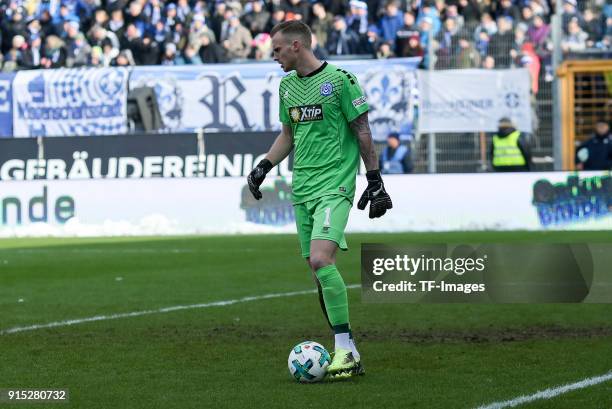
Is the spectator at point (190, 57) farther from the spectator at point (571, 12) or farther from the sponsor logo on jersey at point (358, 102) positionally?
the sponsor logo on jersey at point (358, 102)

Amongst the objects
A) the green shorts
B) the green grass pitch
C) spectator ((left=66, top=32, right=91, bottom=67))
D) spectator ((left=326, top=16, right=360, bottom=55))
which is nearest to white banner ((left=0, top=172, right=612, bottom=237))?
spectator ((left=326, top=16, right=360, bottom=55))

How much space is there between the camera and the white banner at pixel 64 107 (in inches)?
983

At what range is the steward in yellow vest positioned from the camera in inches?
907

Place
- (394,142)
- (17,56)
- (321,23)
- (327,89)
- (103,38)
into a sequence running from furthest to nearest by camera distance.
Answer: (17,56) < (103,38) < (321,23) < (394,142) < (327,89)

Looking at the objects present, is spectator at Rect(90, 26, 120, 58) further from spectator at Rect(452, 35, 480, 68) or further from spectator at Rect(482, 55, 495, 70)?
spectator at Rect(482, 55, 495, 70)

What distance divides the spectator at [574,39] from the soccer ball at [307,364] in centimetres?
1751

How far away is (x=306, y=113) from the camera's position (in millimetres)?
7898

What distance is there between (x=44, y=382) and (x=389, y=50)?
1930 cm

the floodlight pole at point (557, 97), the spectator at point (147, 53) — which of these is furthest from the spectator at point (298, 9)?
the floodlight pole at point (557, 97)

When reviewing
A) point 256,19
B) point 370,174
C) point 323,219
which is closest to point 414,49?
point 256,19

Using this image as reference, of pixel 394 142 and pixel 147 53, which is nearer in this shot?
pixel 394 142

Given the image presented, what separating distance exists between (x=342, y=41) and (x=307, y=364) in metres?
19.5

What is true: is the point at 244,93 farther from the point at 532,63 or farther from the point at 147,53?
the point at 532,63

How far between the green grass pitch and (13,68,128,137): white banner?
30.6 ft
